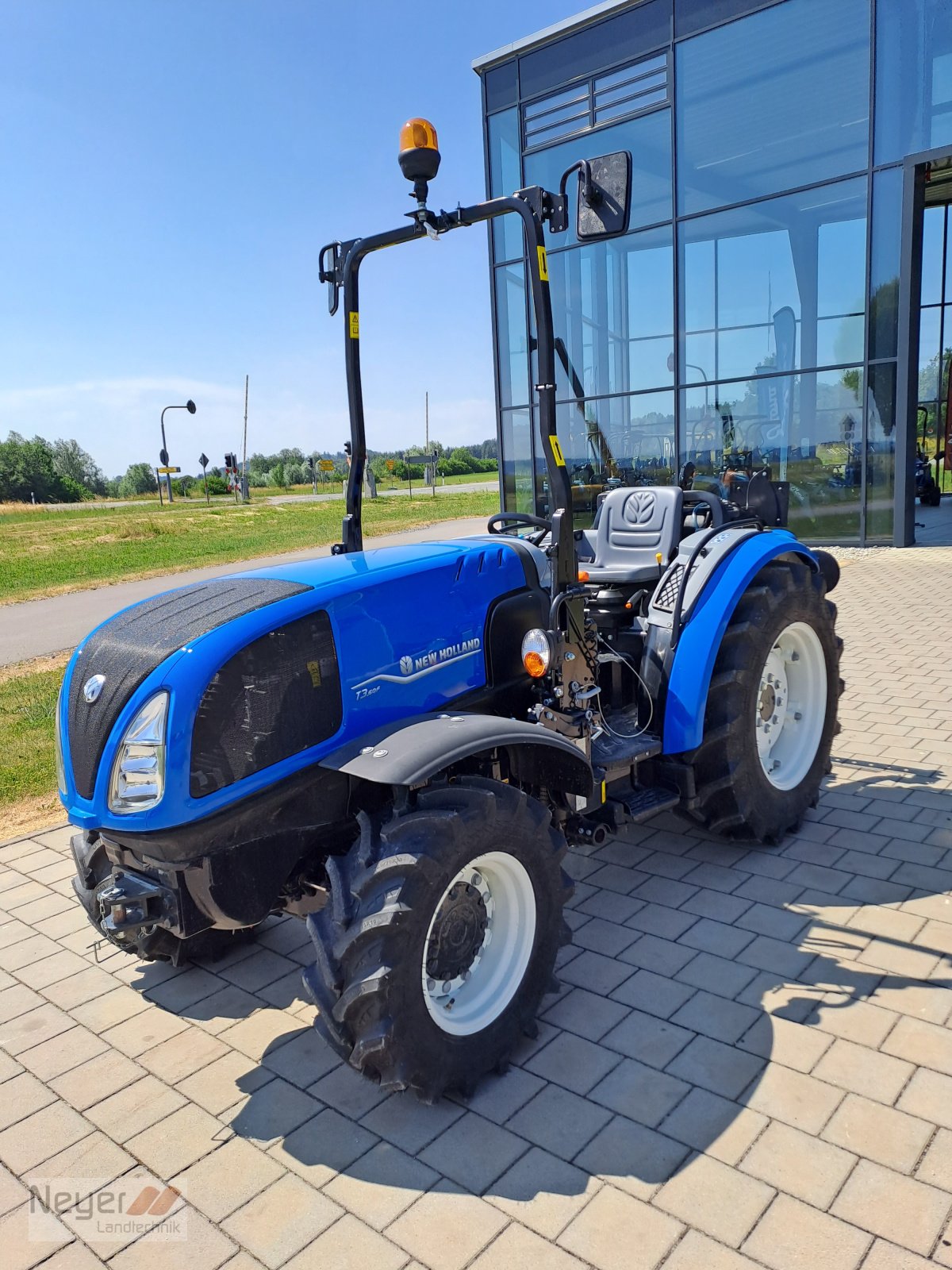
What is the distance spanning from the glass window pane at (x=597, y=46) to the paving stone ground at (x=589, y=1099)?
1284 cm

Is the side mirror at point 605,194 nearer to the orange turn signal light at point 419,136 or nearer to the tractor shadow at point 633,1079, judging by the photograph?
the orange turn signal light at point 419,136

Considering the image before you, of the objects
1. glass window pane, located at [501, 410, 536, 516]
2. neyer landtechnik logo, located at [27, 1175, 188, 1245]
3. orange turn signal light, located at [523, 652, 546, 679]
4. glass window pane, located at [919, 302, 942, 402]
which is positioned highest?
glass window pane, located at [919, 302, 942, 402]

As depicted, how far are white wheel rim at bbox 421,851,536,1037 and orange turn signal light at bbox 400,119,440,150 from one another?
218 centimetres

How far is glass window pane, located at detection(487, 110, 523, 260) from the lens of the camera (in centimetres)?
1425

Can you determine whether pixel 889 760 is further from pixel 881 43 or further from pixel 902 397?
pixel 881 43

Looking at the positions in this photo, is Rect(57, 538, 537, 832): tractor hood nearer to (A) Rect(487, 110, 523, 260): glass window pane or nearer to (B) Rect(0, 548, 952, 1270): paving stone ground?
(B) Rect(0, 548, 952, 1270): paving stone ground

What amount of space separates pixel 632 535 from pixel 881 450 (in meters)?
9.51

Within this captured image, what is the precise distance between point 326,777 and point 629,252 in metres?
13.1

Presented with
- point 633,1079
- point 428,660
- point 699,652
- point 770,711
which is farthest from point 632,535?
point 633,1079

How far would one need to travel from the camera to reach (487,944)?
2748mm

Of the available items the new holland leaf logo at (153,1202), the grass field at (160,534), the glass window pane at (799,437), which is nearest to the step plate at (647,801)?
the new holland leaf logo at (153,1202)

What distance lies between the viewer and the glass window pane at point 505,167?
1425 centimetres

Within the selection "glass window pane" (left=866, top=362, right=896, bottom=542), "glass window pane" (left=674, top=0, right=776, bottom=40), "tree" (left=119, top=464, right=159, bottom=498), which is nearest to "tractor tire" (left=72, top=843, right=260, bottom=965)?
"glass window pane" (left=866, top=362, right=896, bottom=542)

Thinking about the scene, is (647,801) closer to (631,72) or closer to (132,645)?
(132,645)
